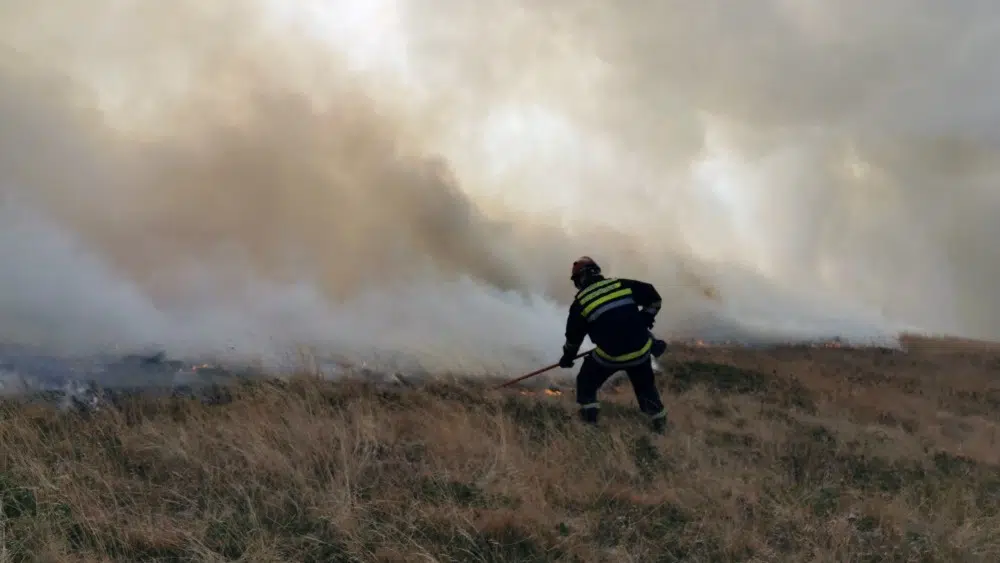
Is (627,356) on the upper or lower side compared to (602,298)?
lower

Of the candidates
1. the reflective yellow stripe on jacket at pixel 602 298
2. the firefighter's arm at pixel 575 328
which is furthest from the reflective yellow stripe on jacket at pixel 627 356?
the reflective yellow stripe on jacket at pixel 602 298

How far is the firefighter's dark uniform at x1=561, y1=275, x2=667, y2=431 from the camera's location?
7.16 meters

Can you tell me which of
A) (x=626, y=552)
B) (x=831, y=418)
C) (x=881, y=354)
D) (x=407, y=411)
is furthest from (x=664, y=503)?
(x=881, y=354)

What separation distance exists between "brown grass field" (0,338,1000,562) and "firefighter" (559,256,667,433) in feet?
1.26

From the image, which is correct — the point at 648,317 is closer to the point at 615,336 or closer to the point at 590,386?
the point at 615,336

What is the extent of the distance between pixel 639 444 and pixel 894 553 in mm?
2525

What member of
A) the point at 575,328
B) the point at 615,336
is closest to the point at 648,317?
the point at 615,336

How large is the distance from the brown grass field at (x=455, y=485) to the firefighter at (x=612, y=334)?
385 mm

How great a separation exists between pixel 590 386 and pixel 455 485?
3.04 metres

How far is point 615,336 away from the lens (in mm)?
7152

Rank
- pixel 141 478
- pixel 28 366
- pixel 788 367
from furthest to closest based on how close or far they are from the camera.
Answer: pixel 788 367 → pixel 28 366 → pixel 141 478

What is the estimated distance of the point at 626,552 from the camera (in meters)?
4.00

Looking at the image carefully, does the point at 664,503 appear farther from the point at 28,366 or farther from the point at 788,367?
the point at 788,367

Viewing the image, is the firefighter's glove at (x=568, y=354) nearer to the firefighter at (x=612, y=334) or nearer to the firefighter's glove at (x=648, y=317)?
the firefighter at (x=612, y=334)
